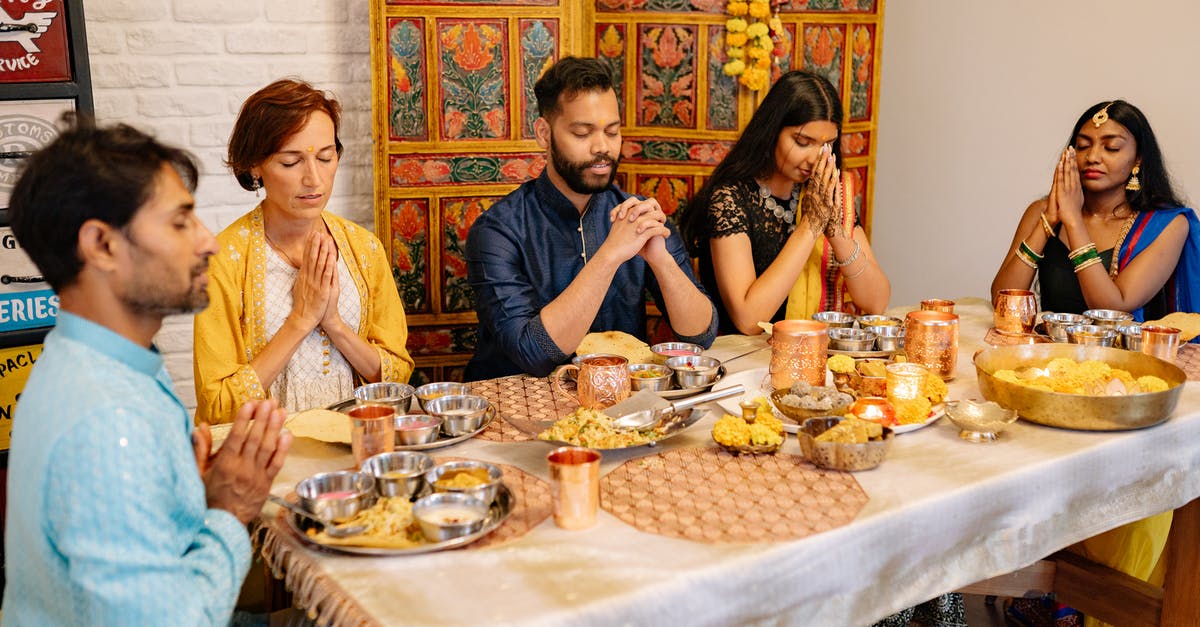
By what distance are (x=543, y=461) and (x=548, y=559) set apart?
43cm

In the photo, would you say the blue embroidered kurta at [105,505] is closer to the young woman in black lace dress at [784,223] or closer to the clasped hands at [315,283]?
the clasped hands at [315,283]

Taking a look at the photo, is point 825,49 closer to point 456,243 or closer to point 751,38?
point 751,38

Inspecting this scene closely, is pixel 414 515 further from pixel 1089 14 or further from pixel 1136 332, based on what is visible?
pixel 1089 14

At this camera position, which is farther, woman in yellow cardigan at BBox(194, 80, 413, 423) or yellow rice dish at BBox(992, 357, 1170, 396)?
woman in yellow cardigan at BBox(194, 80, 413, 423)

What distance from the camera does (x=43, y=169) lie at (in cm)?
144

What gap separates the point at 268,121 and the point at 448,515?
1345 mm

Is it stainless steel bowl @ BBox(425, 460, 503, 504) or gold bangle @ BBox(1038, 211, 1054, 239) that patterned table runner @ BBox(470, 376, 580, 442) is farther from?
gold bangle @ BBox(1038, 211, 1054, 239)

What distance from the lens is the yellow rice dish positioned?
2.20 m

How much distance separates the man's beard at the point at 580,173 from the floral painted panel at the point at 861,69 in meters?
2.33

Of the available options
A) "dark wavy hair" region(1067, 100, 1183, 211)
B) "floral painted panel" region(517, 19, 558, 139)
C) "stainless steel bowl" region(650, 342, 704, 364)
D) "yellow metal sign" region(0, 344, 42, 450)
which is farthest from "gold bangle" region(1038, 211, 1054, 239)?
"yellow metal sign" region(0, 344, 42, 450)

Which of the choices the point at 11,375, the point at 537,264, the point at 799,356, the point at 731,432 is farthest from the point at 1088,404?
the point at 11,375

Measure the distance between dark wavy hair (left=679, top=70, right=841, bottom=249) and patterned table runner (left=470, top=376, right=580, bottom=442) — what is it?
116cm

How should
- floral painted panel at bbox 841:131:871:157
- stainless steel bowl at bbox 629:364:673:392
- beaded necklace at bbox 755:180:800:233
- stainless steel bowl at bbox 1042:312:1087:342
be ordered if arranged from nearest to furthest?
stainless steel bowl at bbox 629:364:673:392 < stainless steel bowl at bbox 1042:312:1087:342 < beaded necklace at bbox 755:180:800:233 < floral painted panel at bbox 841:131:871:157

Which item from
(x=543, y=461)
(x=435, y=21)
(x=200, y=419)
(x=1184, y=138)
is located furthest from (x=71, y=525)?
(x=1184, y=138)
